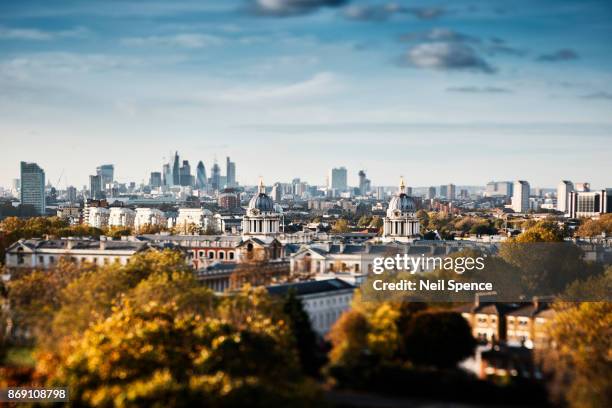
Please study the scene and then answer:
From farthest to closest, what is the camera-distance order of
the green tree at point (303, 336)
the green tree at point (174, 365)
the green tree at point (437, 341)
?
the green tree at point (437, 341) → the green tree at point (303, 336) → the green tree at point (174, 365)

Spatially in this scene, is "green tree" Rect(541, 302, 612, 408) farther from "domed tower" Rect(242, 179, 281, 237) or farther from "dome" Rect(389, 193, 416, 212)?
"dome" Rect(389, 193, 416, 212)

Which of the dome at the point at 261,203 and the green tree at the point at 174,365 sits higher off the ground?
the dome at the point at 261,203

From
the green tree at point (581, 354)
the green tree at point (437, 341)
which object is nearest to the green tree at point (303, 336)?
the green tree at point (437, 341)

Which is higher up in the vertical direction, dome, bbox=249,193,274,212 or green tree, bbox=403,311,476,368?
dome, bbox=249,193,274,212

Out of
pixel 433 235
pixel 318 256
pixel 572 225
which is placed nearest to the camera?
pixel 318 256

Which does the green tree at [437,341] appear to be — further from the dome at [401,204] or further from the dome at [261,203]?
the dome at [401,204]

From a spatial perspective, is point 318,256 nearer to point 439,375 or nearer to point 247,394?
point 439,375

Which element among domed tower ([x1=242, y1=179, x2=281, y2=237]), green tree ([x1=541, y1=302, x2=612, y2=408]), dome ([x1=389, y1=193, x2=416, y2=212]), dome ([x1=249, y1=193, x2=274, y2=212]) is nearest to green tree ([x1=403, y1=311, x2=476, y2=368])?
green tree ([x1=541, y1=302, x2=612, y2=408])

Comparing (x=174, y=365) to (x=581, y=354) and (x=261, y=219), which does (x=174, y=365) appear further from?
(x=261, y=219)

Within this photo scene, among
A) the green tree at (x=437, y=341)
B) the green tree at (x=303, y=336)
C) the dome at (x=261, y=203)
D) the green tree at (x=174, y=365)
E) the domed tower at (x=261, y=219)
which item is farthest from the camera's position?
the dome at (x=261, y=203)

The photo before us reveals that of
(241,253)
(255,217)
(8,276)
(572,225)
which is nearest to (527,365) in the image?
(8,276)

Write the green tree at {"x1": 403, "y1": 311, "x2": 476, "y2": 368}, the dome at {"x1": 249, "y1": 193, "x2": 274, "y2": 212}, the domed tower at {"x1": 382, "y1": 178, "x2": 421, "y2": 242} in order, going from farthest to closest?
the domed tower at {"x1": 382, "y1": 178, "x2": 421, "y2": 242}
the dome at {"x1": 249, "y1": 193, "x2": 274, "y2": 212}
the green tree at {"x1": 403, "y1": 311, "x2": 476, "y2": 368}
